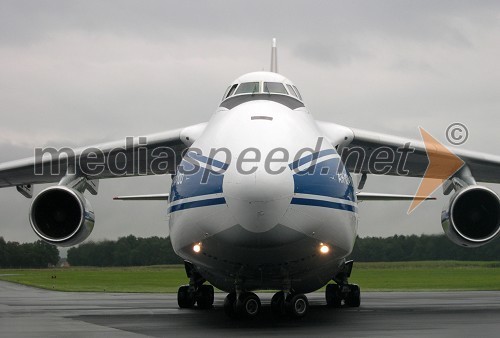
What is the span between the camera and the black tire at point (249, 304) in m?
10.7

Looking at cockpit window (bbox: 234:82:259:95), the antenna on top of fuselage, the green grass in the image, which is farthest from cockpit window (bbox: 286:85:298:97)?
the green grass

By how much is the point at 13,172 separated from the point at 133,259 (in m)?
14.7

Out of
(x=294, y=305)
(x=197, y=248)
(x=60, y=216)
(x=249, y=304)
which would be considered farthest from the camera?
(x=60, y=216)

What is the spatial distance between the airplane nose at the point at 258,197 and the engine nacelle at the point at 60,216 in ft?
14.0

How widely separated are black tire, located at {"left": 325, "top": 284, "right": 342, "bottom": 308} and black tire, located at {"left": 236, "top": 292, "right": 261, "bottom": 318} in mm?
4325

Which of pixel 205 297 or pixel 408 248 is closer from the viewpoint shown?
pixel 205 297

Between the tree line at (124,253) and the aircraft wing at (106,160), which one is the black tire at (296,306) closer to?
the aircraft wing at (106,160)

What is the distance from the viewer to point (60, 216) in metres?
13.1

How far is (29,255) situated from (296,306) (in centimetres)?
2566

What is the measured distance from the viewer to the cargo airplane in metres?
9.45

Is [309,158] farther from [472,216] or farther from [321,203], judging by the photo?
[472,216]

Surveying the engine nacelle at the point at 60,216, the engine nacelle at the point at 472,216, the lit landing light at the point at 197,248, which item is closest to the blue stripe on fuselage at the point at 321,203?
the lit landing light at the point at 197,248

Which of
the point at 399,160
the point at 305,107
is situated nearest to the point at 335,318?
the point at 305,107

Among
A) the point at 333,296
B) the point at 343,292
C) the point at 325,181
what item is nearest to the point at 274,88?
the point at 325,181
